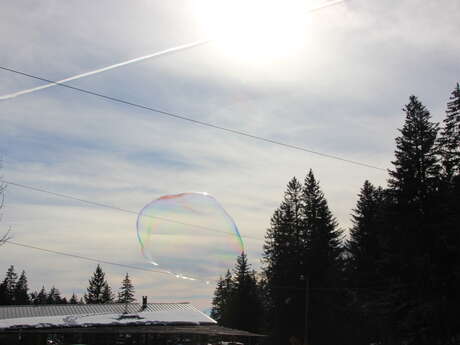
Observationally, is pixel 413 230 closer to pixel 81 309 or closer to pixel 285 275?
pixel 285 275

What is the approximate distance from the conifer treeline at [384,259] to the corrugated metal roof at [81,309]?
10.6 m

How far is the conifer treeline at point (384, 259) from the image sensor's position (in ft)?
91.0

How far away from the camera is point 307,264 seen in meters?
44.0

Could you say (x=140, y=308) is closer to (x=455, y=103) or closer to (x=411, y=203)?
(x=411, y=203)

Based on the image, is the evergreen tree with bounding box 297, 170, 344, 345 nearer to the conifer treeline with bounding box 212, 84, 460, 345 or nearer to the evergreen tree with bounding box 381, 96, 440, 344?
the conifer treeline with bounding box 212, 84, 460, 345

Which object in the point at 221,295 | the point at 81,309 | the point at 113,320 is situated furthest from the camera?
the point at 221,295

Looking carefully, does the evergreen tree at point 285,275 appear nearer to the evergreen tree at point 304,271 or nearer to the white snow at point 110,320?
the evergreen tree at point 304,271

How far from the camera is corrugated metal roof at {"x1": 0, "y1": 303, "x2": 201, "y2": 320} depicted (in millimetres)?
33906

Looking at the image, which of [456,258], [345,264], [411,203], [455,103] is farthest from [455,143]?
[345,264]

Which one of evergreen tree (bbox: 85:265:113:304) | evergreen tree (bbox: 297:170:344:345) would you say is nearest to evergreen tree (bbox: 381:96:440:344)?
evergreen tree (bbox: 297:170:344:345)

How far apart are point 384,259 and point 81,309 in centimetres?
2202

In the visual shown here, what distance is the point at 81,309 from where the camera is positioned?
35.2m

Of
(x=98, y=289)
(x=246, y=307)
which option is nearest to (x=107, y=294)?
(x=98, y=289)

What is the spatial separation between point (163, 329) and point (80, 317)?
7.15 m
